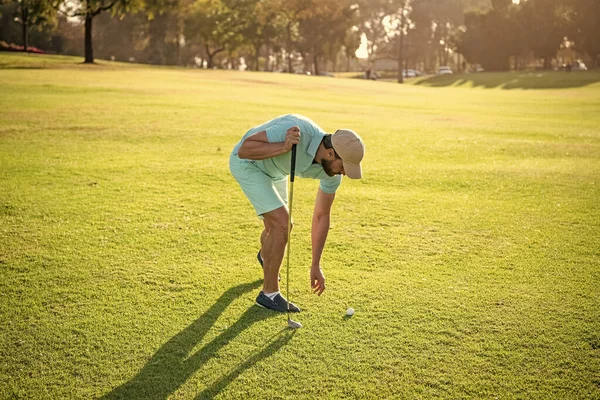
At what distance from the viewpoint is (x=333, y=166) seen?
205 inches

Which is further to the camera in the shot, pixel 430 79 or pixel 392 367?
pixel 430 79

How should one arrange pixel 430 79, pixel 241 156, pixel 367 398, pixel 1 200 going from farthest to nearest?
pixel 430 79 → pixel 1 200 → pixel 241 156 → pixel 367 398

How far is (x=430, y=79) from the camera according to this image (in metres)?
85.2

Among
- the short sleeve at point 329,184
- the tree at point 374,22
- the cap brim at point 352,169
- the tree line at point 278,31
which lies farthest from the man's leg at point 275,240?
the tree at point 374,22

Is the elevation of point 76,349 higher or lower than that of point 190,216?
lower

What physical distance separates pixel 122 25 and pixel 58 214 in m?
87.0

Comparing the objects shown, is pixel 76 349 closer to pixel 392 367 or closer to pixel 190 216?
pixel 392 367

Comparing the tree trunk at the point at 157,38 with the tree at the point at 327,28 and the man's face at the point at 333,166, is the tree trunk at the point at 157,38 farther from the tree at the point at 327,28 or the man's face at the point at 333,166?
the man's face at the point at 333,166

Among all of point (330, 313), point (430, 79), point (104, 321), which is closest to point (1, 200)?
point (104, 321)

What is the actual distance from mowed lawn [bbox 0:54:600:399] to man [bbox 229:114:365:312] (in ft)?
1.82

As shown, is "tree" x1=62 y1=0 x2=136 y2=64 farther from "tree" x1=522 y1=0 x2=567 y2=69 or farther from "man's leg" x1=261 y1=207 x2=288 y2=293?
"tree" x1=522 y1=0 x2=567 y2=69

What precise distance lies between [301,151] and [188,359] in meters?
2.18

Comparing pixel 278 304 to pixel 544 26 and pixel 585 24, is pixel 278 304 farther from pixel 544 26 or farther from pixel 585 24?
pixel 544 26

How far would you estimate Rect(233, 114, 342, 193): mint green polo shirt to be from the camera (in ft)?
17.1
